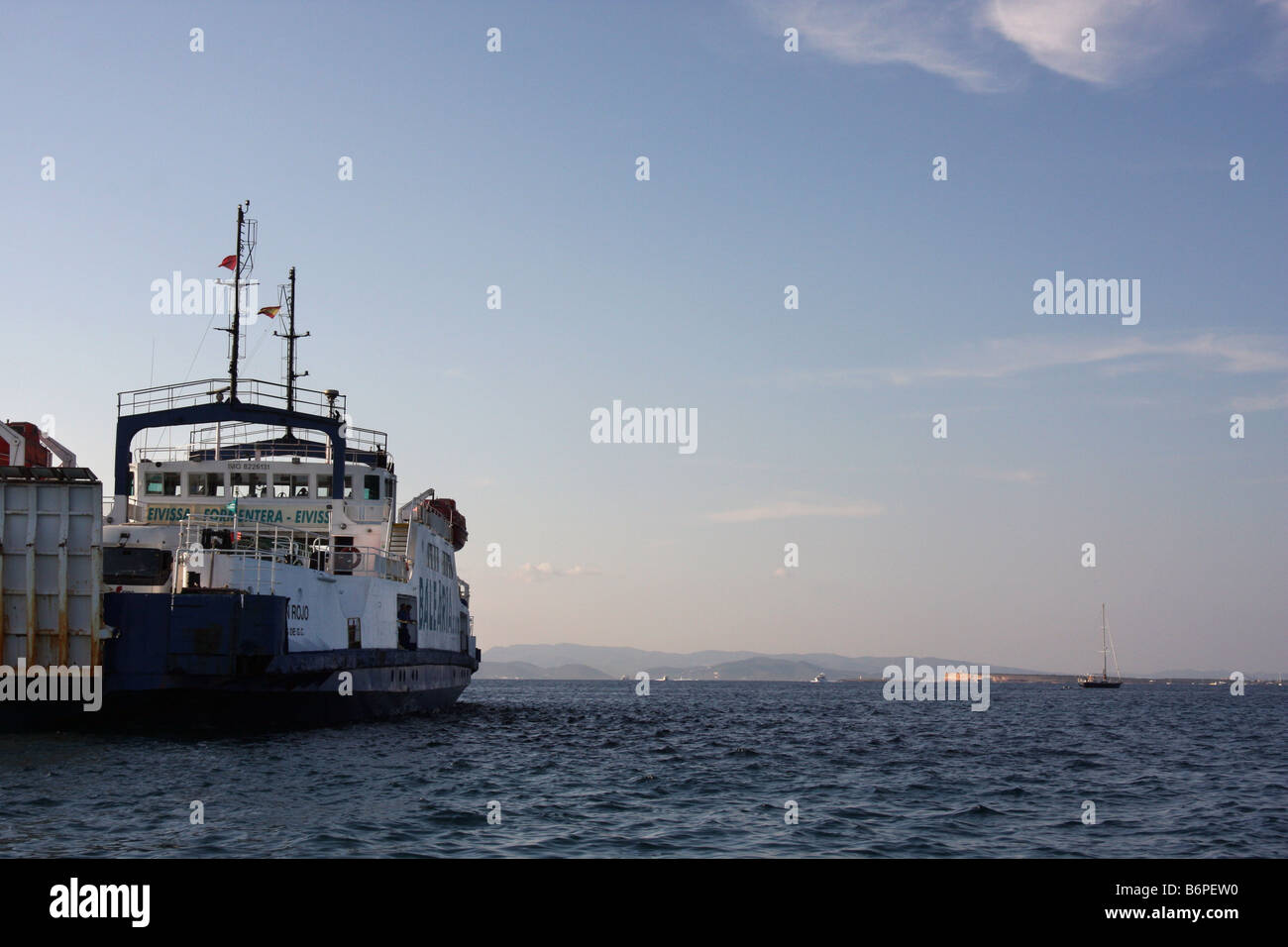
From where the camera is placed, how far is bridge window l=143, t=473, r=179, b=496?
127 feet

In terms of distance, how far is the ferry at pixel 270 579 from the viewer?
A: 25.7m

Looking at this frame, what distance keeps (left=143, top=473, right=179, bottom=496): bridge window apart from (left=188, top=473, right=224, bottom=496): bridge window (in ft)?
1.71

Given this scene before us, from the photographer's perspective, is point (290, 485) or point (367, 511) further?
point (367, 511)

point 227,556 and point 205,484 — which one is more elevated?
point 205,484

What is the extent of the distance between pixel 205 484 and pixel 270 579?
12.9 m

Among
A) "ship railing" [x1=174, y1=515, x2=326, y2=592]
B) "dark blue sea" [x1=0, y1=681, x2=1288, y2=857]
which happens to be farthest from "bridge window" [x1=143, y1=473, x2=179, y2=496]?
"dark blue sea" [x1=0, y1=681, x2=1288, y2=857]

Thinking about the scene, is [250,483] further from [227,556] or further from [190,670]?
[190,670]

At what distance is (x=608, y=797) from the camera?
2059cm

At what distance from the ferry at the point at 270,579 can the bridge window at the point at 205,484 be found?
0.16 ft

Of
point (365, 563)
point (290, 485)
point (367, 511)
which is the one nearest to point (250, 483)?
point (290, 485)

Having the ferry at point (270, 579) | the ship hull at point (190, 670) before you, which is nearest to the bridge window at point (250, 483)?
the ferry at point (270, 579)

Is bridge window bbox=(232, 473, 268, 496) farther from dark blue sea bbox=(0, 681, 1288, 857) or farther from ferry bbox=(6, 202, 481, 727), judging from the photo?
dark blue sea bbox=(0, 681, 1288, 857)
